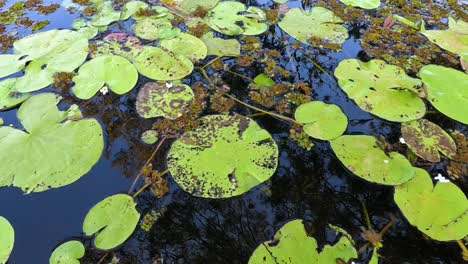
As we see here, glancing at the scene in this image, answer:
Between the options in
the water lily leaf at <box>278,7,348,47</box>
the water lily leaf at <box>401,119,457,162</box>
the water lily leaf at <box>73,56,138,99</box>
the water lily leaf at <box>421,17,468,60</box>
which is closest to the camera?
the water lily leaf at <box>401,119,457,162</box>

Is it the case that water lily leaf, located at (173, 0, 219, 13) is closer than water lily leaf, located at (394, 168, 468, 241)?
No

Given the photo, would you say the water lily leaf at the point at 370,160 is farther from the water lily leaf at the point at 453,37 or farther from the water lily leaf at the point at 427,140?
the water lily leaf at the point at 453,37

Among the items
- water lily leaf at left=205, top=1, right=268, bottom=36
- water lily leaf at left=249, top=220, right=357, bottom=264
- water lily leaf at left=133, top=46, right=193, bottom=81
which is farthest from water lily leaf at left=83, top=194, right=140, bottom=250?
water lily leaf at left=205, top=1, right=268, bottom=36

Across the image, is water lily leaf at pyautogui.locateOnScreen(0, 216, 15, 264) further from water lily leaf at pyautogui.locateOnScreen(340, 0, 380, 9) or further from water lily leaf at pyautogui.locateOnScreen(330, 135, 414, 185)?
water lily leaf at pyautogui.locateOnScreen(340, 0, 380, 9)

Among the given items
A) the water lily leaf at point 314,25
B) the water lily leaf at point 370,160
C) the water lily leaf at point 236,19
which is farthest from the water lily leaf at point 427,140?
the water lily leaf at point 236,19

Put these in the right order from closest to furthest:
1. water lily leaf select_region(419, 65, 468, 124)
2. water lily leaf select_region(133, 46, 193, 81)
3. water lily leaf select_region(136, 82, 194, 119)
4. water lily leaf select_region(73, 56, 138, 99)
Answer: water lily leaf select_region(419, 65, 468, 124) → water lily leaf select_region(136, 82, 194, 119) → water lily leaf select_region(73, 56, 138, 99) → water lily leaf select_region(133, 46, 193, 81)

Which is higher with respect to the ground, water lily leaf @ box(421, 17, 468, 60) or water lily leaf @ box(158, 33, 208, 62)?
water lily leaf @ box(421, 17, 468, 60)

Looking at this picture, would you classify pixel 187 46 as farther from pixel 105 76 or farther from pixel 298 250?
pixel 298 250

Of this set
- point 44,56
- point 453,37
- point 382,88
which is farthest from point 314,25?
point 44,56

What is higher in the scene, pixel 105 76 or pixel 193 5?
pixel 193 5
